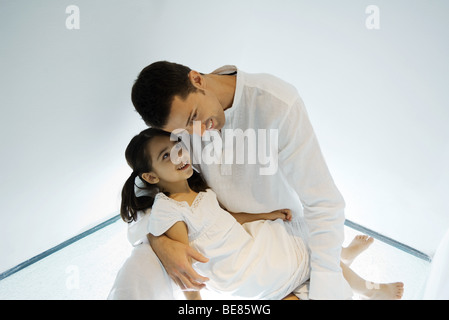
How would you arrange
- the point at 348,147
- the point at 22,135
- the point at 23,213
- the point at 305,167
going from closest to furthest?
the point at 305,167
the point at 22,135
the point at 23,213
the point at 348,147

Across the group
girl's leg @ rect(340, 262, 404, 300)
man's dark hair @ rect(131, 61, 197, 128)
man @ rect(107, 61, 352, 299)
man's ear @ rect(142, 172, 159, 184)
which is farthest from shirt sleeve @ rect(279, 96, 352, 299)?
man's ear @ rect(142, 172, 159, 184)

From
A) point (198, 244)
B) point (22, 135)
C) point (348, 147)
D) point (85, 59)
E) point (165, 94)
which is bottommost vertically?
point (198, 244)

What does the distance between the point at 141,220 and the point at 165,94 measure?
1.67ft

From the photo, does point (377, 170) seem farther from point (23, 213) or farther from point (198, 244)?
point (23, 213)

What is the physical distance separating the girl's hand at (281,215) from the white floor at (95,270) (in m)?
0.47

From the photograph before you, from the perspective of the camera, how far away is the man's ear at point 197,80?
818mm

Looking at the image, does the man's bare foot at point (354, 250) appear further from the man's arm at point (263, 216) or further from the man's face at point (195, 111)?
the man's face at point (195, 111)

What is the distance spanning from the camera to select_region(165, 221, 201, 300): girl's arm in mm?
985

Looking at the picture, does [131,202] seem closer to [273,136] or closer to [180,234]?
[180,234]

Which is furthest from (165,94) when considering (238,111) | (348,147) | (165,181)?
(348,147)

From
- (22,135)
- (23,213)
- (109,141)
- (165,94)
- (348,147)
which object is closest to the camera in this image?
(165,94)

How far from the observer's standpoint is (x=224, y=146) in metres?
1.05

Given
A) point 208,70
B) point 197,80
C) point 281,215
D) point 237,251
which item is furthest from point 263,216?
point 208,70

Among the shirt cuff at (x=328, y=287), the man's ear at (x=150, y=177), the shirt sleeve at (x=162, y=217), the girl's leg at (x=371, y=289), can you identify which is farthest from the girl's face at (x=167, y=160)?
the girl's leg at (x=371, y=289)
